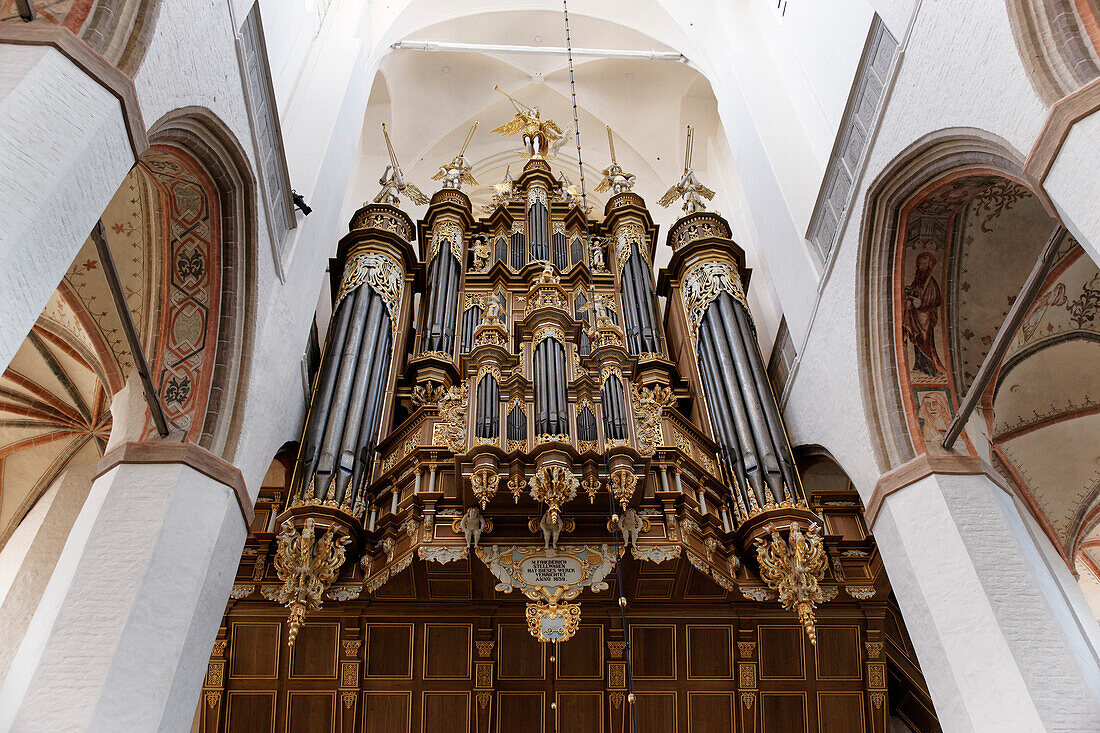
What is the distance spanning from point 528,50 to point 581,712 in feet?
39.2

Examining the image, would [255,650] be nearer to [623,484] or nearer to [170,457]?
[170,457]

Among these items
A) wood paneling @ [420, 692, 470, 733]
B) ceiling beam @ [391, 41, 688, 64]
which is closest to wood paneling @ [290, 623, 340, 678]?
wood paneling @ [420, 692, 470, 733]

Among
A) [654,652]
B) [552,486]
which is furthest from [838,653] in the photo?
[552,486]

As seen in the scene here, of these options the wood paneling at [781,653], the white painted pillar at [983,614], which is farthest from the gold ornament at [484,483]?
the white painted pillar at [983,614]

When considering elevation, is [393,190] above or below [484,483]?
above

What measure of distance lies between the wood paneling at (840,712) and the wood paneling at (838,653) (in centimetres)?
16

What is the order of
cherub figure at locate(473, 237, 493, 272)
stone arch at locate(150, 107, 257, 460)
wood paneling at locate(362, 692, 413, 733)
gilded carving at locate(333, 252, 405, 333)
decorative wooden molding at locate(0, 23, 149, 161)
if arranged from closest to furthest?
1. decorative wooden molding at locate(0, 23, 149, 161)
2. stone arch at locate(150, 107, 257, 460)
3. wood paneling at locate(362, 692, 413, 733)
4. gilded carving at locate(333, 252, 405, 333)
5. cherub figure at locate(473, 237, 493, 272)

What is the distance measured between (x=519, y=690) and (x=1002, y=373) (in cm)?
536

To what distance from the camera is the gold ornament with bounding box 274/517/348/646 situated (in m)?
6.93

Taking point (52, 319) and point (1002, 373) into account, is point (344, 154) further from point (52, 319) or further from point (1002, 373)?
point (1002, 373)

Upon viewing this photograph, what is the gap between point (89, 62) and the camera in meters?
4.54

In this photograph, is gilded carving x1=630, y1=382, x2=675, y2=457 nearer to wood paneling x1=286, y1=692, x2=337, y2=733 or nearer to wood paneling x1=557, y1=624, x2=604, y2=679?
wood paneling x1=557, y1=624, x2=604, y2=679

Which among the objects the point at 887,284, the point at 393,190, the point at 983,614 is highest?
the point at 393,190

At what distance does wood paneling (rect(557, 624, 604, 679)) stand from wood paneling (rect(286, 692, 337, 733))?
2.08m
